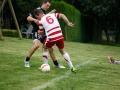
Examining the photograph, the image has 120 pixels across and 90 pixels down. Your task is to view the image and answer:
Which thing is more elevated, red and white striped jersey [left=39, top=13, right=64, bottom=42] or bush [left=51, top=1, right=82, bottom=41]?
red and white striped jersey [left=39, top=13, right=64, bottom=42]

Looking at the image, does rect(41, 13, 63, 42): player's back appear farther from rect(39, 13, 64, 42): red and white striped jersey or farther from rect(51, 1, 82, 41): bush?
rect(51, 1, 82, 41): bush

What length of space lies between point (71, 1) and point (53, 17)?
4435 centimetres

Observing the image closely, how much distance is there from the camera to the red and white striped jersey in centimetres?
1112

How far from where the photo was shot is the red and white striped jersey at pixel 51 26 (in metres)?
11.1

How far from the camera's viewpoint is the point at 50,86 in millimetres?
8578

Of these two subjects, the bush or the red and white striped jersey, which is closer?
the red and white striped jersey

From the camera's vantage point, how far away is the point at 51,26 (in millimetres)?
11125

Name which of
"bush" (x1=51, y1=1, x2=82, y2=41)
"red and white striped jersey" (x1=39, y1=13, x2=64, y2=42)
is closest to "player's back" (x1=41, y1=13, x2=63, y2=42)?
"red and white striped jersey" (x1=39, y1=13, x2=64, y2=42)

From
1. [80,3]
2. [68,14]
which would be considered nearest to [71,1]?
[80,3]

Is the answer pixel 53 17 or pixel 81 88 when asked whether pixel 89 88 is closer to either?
pixel 81 88

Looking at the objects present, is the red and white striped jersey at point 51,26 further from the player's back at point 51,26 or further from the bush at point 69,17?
the bush at point 69,17

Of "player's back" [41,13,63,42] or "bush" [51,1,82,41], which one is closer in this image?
"player's back" [41,13,63,42]

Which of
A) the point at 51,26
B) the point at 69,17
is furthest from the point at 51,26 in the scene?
the point at 69,17

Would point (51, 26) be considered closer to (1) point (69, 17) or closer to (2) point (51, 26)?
(2) point (51, 26)
